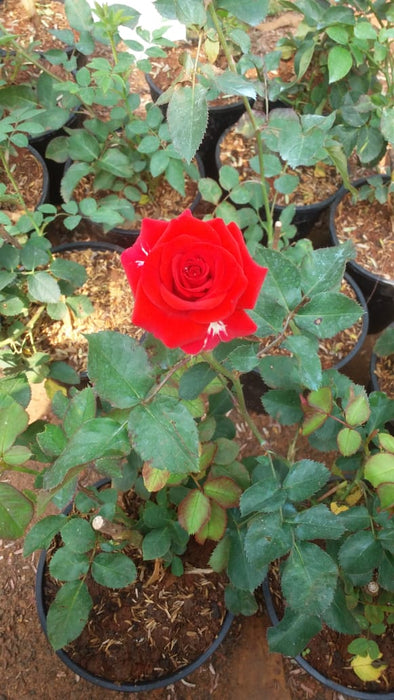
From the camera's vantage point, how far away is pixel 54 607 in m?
1.01

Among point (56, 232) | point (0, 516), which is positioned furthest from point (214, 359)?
point (56, 232)

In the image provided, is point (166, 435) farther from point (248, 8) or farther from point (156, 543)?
point (248, 8)

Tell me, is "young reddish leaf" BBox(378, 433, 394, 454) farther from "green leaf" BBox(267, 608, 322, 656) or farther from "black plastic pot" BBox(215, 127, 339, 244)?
"black plastic pot" BBox(215, 127, 339, 244)

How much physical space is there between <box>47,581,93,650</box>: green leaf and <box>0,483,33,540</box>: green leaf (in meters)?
0.27

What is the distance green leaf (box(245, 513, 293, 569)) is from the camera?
2.76 ft

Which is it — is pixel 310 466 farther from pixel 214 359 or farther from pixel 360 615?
pixel 360 615

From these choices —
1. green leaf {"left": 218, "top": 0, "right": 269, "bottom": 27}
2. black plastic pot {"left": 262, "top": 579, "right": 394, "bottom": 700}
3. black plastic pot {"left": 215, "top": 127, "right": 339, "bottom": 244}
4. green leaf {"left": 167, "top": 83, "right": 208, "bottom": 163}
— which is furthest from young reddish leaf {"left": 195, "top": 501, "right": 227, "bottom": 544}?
black plastic pot {"left": 215, "top": 127, "right": 339, "bottom": 244}

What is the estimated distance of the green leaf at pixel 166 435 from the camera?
2.22ft

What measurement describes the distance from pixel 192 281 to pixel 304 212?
1.31 meters

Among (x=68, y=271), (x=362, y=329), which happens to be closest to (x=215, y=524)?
(x=68, y=271)

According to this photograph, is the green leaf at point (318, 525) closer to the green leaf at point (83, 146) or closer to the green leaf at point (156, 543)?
the green leaf at point (156, 543)

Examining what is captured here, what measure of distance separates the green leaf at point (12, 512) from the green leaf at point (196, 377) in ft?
0.89

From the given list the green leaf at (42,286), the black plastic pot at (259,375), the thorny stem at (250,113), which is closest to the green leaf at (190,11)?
the thorny stem at (250,113)

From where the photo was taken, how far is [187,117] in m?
0.78
